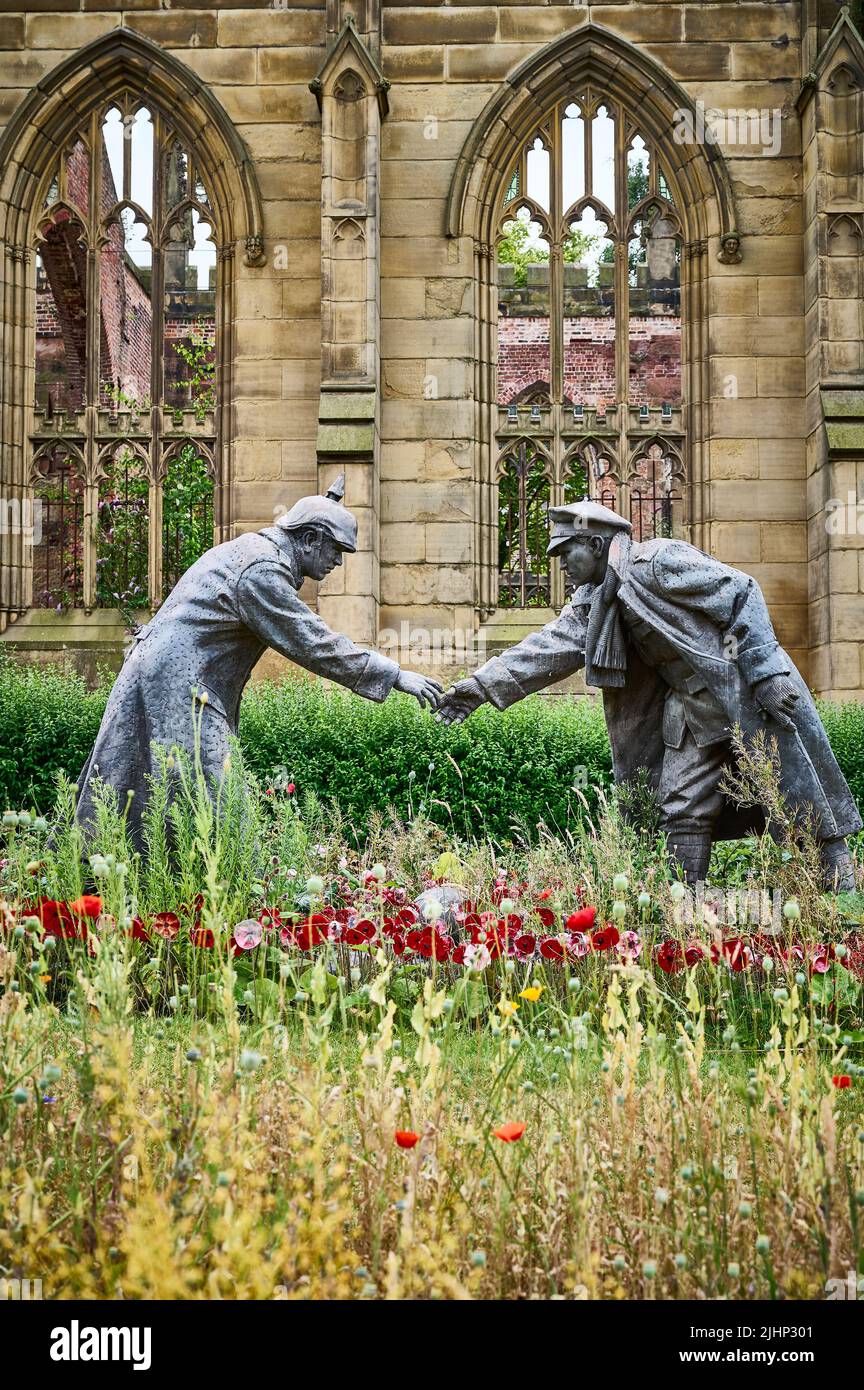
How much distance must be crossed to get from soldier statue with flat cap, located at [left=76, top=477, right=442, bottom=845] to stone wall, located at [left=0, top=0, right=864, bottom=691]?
7687 millimetres

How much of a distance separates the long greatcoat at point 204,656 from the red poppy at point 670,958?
1.68 m

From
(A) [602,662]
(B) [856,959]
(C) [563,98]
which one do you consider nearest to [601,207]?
(C) [563,98]

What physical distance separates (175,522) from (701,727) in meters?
9.75

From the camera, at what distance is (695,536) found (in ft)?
43.2

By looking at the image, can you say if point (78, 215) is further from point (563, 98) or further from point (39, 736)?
point (39, 736)

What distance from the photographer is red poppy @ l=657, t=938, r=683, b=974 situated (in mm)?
3975

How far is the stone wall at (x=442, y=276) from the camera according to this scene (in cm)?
1288

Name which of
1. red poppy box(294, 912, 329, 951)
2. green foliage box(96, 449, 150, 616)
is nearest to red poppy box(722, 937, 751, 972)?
red poppy box(294, 912, 329, 951)

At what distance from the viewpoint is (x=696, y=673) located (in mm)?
5094

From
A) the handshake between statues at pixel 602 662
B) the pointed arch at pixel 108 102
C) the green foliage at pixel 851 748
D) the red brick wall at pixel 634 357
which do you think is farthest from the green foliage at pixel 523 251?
the handshake between statues at pixel 602 662

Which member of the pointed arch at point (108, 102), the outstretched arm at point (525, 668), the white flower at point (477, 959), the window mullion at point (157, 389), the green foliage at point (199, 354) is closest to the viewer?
the white flower at point (477, 959)

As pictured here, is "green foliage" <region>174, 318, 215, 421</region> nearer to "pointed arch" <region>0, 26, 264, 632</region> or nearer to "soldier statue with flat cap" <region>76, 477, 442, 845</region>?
"pointed arch" <region>0, 26, 264, 632</region>

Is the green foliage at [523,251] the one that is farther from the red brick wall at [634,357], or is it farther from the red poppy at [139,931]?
the red poppy at [139,931]

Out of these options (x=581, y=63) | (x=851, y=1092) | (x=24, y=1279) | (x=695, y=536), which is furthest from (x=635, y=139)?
(x=24, y=1279)
